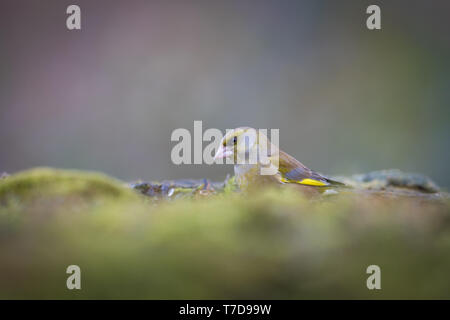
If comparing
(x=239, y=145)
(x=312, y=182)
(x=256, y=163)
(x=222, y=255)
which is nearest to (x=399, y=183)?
(x=312, y=182)

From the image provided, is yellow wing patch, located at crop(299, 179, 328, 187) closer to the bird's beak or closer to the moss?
the bird's beak

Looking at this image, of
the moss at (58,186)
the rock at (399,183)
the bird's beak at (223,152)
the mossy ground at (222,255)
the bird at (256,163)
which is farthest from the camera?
the rock at (399,183)

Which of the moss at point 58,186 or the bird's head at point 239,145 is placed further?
the bird's head at point 239,145

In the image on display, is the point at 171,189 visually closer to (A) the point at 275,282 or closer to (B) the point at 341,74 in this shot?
(A) the point at 275,282

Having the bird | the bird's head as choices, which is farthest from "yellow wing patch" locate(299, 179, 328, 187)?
the bird's head

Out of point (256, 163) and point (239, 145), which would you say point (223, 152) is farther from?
point (256, 163)

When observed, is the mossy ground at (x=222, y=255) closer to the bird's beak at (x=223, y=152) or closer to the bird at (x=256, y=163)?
the bird at (x=256, y=163)

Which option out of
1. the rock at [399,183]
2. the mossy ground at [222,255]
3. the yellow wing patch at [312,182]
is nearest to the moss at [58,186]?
the mossy ground at [222,255]
